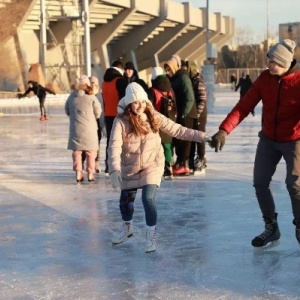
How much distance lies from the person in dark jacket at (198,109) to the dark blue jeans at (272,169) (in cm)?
412

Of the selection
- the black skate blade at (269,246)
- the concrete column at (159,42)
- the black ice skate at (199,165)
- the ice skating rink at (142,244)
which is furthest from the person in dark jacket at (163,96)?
the concrete column at (159,42)

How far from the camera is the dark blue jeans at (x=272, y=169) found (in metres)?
5.23

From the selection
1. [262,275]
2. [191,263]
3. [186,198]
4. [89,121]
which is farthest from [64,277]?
[89,121]

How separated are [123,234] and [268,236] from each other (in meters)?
1.09

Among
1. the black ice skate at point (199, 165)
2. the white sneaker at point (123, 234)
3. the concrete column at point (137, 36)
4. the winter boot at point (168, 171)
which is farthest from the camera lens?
the concrete column at point (137, 36)

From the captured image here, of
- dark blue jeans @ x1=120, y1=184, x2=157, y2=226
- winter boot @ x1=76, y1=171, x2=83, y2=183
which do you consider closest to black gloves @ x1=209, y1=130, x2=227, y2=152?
dark blue jeans @ x1=120, y1=184, x2=157, y2=226

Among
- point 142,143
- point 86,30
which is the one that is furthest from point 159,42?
point 142,143

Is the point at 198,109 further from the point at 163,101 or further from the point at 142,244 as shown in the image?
the point at 142,244

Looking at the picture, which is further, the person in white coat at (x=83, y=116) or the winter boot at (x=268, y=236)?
the person in white coat at (x=83, y=116)

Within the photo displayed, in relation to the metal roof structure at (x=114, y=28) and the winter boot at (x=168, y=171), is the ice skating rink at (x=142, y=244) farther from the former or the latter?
the metal roof structure at (x=114, y=28)

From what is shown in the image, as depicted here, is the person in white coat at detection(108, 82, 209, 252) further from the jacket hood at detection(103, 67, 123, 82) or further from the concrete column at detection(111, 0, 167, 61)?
the concrete column at detection(111, 0, 167, 61)

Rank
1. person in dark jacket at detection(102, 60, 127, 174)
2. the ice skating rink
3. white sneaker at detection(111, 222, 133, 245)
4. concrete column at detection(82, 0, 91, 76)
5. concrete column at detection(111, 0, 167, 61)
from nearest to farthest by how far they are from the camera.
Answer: the ice skating rink → white sneaker at detection(111, 222, 133, 245) → person in dark jacket at detection(102, 60, 127, 174) → concrete column at detection(82, 0, 91, 76) → concrete column at detection(111, 0, 167, 61)

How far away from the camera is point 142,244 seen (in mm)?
5758

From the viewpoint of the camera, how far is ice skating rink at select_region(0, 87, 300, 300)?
4.53 meters
